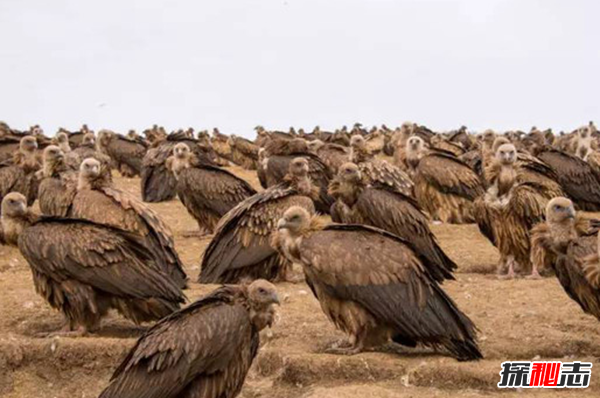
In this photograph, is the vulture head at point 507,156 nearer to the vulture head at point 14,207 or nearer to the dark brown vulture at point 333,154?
the vulture head at point 14,207

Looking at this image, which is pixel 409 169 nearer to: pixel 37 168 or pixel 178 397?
pixel 37 168

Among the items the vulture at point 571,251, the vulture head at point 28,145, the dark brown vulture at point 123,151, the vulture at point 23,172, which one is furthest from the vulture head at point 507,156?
the dark brown vulture at point 123,151

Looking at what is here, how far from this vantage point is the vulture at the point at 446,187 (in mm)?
15344

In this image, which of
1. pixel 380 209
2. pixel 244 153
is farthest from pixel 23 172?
pixel 244 153

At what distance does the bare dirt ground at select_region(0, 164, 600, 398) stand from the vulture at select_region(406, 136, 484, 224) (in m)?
4.85

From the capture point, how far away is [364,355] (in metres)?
8.03

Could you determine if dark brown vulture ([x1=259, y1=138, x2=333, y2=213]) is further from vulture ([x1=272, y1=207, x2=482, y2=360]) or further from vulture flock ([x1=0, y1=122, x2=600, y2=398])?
vulture ([x1=272, y1=207, x2=482, y2=360])

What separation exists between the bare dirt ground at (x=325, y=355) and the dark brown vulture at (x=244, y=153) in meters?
18.2

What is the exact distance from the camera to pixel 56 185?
41.5 feet

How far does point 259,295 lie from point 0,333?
344 centimetres

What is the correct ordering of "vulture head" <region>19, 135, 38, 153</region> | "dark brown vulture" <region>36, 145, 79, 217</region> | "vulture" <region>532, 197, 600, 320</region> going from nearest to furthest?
"vulture" <region>532, 197, 600, 320</region>, "dark brown vulture" <region>36, 145, 79, 217</region>, "vulture head" <region>19, 135, 38, 153</region>

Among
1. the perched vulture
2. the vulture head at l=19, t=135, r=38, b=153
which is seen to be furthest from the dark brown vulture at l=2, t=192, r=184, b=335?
the vulture head at l=19, t=135, r=38, b=153

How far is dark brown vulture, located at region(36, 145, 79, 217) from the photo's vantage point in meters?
11.7

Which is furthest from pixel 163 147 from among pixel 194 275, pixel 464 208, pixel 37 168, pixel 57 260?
pixel 57 260
